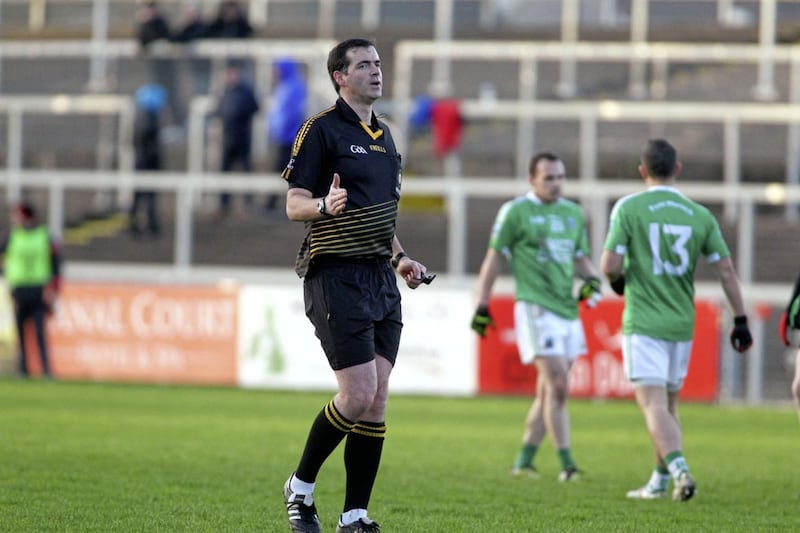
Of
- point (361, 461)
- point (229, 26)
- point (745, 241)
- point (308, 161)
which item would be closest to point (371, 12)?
point (229, 26)

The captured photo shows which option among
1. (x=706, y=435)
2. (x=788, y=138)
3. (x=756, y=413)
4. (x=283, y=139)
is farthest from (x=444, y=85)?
(x=706, y=435)

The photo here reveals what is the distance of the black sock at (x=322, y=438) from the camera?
8078 mm

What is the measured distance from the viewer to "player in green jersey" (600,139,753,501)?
414 inches

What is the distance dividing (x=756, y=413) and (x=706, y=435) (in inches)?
147

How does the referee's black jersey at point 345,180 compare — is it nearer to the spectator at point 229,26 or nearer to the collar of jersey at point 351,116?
the collar of jersey at point 351,116

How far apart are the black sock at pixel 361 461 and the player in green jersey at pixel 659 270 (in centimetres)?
279

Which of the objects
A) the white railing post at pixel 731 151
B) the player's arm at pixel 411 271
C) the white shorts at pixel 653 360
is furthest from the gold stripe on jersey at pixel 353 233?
the white railing post at pixel 731 151

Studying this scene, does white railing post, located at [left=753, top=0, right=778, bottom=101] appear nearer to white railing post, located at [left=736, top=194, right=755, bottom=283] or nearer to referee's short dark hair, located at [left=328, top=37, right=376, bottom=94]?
white railing post, located at [left=736, top=194, right=755, bottom=283]

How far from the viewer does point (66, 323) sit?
23.0 m

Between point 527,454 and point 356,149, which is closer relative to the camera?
point 356,149

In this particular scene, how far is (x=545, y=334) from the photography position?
11961 millimetres

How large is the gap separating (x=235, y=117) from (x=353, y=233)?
1679cm

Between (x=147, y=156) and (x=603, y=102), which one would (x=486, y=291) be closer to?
(x=147, y=156)

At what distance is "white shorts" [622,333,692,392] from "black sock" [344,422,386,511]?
2761 millimetres
